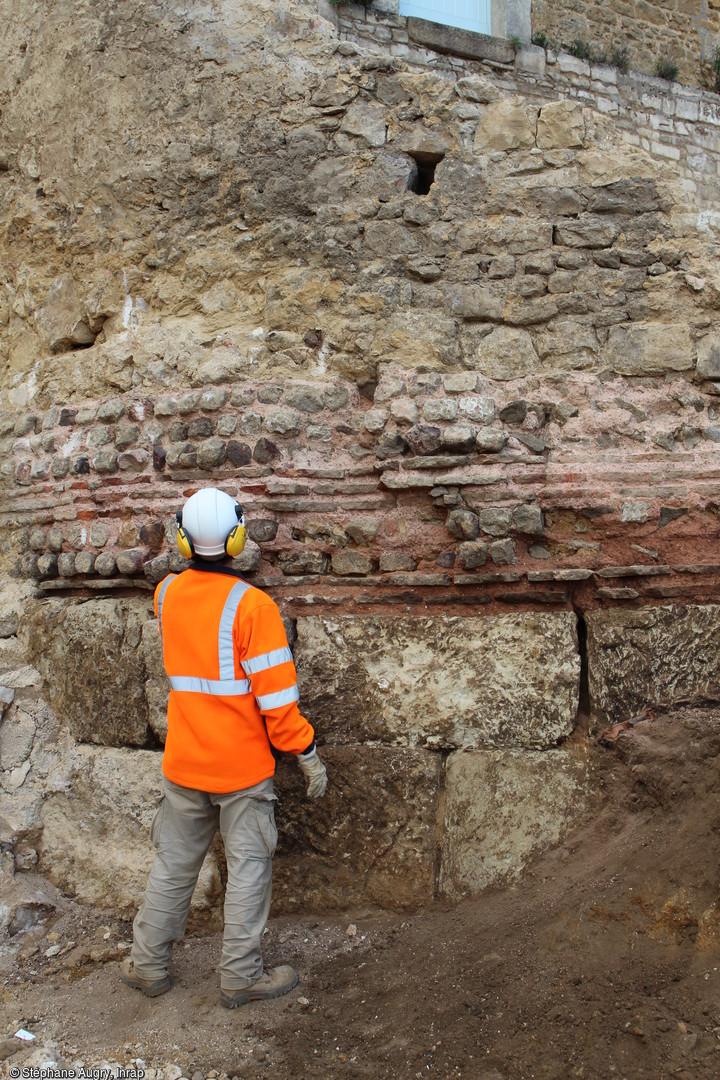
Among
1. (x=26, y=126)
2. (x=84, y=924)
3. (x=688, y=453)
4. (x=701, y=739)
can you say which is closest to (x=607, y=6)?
(x=26, y=126)

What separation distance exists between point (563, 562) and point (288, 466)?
3.88 feet

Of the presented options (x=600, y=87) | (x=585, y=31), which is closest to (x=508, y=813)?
(x=600, y=87)

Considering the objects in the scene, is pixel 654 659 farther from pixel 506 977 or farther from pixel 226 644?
pixel 226 644

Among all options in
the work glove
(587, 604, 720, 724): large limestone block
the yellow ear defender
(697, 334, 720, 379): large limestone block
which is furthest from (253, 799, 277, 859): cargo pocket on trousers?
(697, 334, 720, 379): large limestone block

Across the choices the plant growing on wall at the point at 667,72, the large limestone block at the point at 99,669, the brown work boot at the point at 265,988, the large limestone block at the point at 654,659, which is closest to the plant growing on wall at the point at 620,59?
the plant growing on wall at the point at 667,72

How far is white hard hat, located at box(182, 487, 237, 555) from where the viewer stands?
129 inches

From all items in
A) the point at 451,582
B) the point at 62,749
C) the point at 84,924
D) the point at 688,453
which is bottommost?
the point at 84,924

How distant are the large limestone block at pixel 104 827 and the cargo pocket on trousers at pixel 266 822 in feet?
2.72

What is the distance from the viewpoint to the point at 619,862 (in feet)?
11.1

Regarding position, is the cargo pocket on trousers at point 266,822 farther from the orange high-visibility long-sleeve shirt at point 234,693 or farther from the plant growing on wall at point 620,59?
the plant growing on wall at point 620,59

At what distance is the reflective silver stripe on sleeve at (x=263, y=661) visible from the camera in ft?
10.4

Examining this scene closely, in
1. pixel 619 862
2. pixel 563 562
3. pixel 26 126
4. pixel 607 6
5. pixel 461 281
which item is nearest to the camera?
pixel 619 862

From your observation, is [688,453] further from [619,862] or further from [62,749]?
[62,749]

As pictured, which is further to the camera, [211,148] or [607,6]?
Answer: [607,6]
